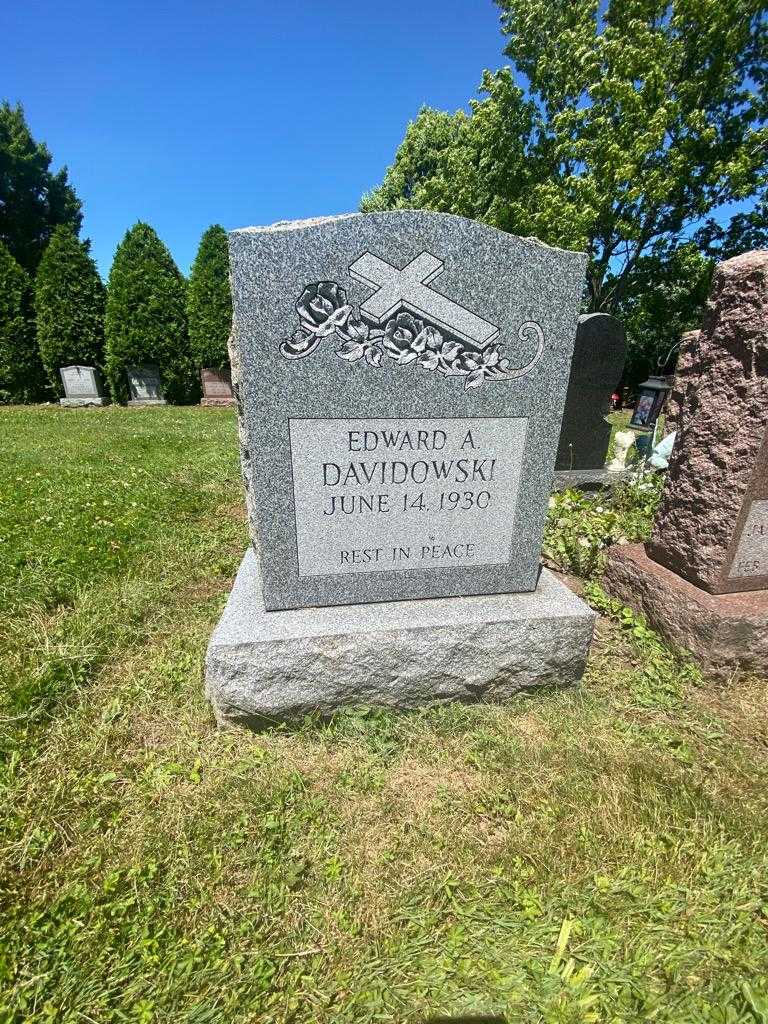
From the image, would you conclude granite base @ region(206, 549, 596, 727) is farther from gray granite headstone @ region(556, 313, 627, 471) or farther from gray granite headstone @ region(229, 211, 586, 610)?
gray granite headstone @ region(556, 313, 627, 471)

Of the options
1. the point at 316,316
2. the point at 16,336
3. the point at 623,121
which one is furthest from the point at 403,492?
the point at 16,336

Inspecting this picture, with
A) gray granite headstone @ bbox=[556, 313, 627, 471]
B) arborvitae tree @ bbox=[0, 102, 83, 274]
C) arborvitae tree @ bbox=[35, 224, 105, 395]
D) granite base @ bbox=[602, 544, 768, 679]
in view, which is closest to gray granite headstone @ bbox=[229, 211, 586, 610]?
granite base @ bbox=[602, 544, 768, 679]

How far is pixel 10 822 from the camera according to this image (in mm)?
1690

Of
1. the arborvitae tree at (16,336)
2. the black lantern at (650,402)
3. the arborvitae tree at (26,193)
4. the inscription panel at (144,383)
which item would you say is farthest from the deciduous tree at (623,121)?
the arborvitae tree at (26,193)

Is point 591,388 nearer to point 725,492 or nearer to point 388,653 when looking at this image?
point 725,492

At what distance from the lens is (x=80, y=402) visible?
15.0 meters

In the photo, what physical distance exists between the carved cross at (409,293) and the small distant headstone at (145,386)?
15917 mm

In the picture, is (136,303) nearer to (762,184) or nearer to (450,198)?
(450,198)

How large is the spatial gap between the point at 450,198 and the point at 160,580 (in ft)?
61.1

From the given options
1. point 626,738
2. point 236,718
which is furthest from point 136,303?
point 626,738

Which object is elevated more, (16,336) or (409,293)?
(409,293)

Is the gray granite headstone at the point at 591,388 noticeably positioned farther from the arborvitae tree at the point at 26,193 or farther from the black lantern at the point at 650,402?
the arborvitae tree at the point at 26,193

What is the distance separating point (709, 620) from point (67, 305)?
18116mm

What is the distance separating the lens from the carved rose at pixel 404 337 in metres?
2.02
